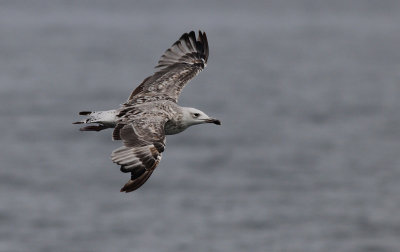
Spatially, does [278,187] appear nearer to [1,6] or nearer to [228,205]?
[228,205]

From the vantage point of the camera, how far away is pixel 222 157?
61875mm

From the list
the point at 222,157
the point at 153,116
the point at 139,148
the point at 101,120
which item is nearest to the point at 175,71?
the point at 153,116

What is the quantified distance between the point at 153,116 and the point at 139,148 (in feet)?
4.42

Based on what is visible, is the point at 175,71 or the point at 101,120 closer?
the point at 101,120

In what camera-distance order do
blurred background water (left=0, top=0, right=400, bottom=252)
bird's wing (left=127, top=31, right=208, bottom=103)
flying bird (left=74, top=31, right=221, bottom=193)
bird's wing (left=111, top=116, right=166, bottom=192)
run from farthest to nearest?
blurred background water (left=0, top=0, right=400, bottom=252)
bird's wing (left=127, top=31, right=208, bottom=103)
flying bird (left=74, top=31, right=221, bottom=193)
bird's wing (left=111, top=116, right=166, bottom=192)

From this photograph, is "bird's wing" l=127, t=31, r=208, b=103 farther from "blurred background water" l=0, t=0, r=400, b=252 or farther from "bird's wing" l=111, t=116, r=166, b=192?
"blurred background water" l=0, t=0, r=400, b=252

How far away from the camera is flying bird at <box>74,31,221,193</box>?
1517cm

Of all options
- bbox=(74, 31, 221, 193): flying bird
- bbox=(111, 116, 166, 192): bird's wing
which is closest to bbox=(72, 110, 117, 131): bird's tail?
bbox=(74, 31, 221, 193): flying bird

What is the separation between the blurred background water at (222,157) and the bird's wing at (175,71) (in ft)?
79.5

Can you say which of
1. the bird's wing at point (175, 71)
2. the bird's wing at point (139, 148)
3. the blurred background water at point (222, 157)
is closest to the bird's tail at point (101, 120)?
the bird's wing at point (139, 148)

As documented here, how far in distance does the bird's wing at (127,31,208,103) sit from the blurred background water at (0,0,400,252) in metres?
24.2

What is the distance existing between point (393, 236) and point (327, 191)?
30.4 ft

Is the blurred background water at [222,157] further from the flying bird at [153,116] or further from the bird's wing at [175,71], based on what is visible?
the flying bird at [153,116]

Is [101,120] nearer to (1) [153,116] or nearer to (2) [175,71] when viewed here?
(1) [153,116]
